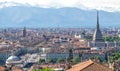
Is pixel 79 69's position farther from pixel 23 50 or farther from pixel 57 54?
pixel 23 50

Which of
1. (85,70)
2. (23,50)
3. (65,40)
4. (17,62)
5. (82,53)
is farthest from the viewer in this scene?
(65,40)

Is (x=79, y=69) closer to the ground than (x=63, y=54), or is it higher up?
higher up

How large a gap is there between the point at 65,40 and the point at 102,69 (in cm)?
11631

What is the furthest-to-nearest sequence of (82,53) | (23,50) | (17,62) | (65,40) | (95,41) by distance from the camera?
(65,40) < (95,41) < (23,50) < (82,53) < (17,62)

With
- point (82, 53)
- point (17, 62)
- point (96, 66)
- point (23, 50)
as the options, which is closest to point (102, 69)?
point (96, 66)

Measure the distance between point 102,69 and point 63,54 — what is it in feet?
222

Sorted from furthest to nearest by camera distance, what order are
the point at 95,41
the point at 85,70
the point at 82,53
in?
the point at 95,41
the point at 82,53
the point at 85,70

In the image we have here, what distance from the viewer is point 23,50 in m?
109

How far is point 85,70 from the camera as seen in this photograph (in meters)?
24.5

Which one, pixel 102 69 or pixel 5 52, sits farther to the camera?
pixel 5 52

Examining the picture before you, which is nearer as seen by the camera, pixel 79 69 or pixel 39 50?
pixel 79 69

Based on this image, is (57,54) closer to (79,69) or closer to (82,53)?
(82,53)

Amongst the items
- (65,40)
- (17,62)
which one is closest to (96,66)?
(17,62)

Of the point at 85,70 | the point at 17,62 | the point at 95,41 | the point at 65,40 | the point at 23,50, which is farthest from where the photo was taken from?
the point at 65,40
